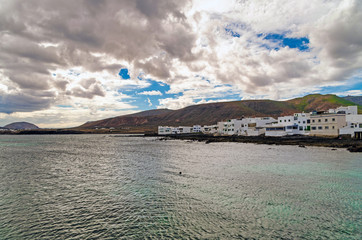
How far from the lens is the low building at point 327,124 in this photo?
77750 mm

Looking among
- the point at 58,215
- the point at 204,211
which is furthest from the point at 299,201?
the point at 58,215

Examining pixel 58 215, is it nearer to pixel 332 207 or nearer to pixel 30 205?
pixel 30 205

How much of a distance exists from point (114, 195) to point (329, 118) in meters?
92.1

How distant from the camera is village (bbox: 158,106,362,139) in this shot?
77438 mm

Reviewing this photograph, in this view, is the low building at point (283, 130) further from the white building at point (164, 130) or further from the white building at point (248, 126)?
the white building at point (164, 130)

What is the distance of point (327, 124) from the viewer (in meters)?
81.3

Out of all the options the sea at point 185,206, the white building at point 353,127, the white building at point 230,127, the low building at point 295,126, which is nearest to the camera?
the sea at point 185,206

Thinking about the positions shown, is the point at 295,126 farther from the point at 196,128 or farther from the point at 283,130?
the point at 196,128

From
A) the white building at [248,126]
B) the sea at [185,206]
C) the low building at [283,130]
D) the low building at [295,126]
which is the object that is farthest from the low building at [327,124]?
the sea at [185,206]

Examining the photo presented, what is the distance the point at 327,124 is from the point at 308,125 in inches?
464

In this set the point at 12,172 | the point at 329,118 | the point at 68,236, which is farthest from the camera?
the point at 329,118

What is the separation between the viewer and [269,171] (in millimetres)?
29625

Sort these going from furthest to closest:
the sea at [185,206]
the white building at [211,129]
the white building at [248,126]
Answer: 1. the white building at [211,129]
2. the white building at [248,126]
3. the sea at [185,206]

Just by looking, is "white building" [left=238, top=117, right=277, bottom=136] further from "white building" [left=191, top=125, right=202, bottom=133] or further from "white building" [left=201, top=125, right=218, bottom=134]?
"white building" [left=191, top=125, right=202, bottom=133]
